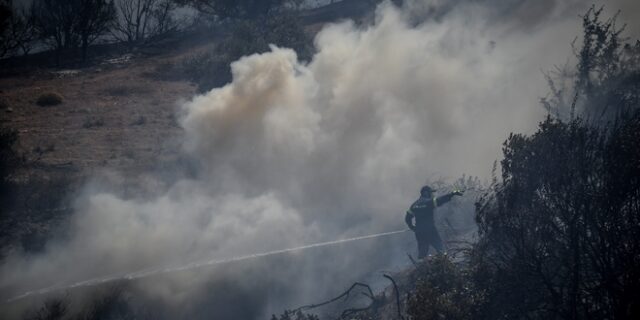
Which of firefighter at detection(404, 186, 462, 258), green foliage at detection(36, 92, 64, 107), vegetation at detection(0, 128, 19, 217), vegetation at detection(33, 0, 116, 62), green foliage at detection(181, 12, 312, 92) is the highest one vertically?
vegetation at detection(33, 0, 116, 62)

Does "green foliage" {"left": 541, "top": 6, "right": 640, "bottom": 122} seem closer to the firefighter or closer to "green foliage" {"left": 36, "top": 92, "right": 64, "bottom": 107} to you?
the firefighter

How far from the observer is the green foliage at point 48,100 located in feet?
73.6

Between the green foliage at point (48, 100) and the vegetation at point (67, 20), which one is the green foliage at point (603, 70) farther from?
the vegetation at point (67, 20)

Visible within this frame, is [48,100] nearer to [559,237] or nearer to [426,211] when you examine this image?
A: [426,211]

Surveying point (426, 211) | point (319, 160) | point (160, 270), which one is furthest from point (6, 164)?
point (426, 211)

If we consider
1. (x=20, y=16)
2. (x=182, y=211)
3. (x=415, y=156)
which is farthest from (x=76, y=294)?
(x=20, y=16)

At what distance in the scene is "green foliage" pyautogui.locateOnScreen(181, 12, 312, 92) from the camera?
25719 millimetres

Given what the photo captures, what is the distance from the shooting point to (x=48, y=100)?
22.5 m

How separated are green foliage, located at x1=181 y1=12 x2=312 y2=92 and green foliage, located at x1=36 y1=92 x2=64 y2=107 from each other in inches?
255

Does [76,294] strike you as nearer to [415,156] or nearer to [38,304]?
[38,304]

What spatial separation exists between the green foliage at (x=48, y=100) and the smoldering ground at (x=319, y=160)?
7.96 metres

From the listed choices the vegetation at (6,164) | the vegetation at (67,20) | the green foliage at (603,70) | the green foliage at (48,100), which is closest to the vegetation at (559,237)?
the green foliage at (603,70)

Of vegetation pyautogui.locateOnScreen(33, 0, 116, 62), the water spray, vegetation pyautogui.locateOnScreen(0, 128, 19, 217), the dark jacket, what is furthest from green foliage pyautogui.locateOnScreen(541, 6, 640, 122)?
vegetation pyautogui.locateOnScreen(33, 0, 116, 62)

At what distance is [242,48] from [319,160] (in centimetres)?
1209
